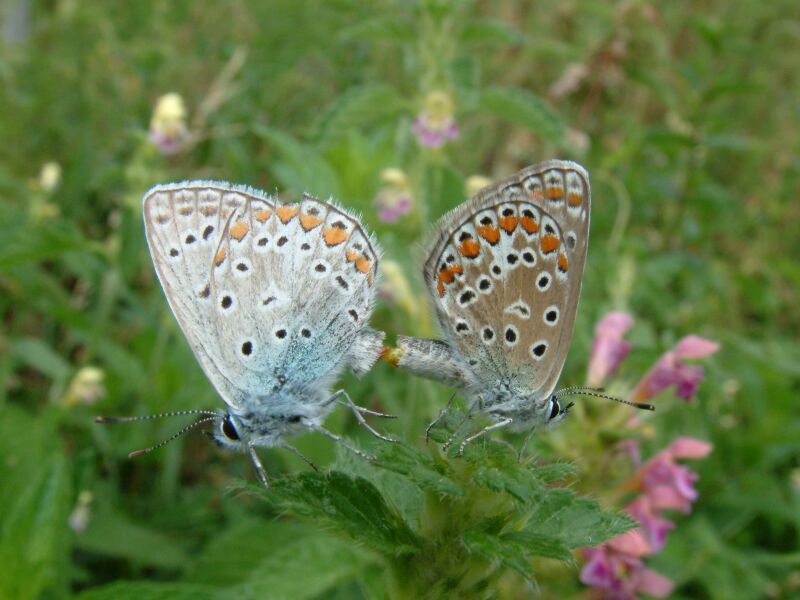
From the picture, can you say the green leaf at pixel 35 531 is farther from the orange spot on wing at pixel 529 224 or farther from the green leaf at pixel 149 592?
the orange spot on wing at pixel 529 224

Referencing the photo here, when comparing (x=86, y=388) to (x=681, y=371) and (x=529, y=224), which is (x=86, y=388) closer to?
(x=529, y=224)

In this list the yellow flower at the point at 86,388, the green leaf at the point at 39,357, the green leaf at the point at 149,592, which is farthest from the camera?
the green leaf at the point at 39,357

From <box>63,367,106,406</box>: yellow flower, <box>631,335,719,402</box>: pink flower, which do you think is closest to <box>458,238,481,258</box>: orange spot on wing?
<box>631,335,719,402</box>: pink flower

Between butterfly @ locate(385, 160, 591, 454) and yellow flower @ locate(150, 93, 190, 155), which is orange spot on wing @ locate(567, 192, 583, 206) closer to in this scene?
butterfly @ locate(385, 160, 591, 454)

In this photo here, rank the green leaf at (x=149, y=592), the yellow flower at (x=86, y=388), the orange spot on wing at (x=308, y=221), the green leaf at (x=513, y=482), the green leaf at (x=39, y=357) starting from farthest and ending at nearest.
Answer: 1. the green leaf at (x=39, y=357)
2. the yellow flower at (x=86, y=388)
3. the orange spot on wing at (x=308, y=221)
4. the green leaf at (x=149, y=592)
5. the green leaf at (x=513, y=482)

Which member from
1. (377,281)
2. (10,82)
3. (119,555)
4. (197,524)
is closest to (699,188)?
(377,281)

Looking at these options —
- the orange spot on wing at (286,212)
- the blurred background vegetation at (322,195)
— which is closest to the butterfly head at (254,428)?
the blurred background vegetation at (322,195)

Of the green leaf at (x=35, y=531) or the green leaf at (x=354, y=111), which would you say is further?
the green leaf at (x=354, y=111)
